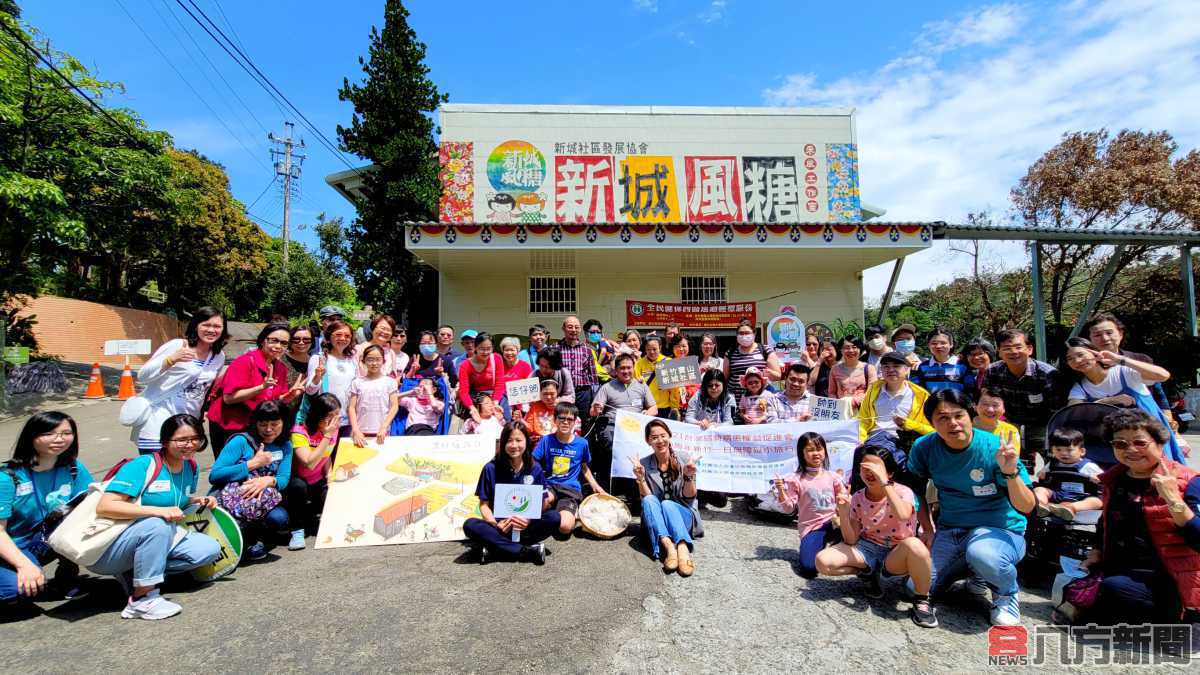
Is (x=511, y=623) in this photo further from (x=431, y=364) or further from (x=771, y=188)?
(x=771, y=188)

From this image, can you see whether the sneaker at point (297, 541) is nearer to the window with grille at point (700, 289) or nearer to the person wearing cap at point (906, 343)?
the person wearing cap at point (906, 343)

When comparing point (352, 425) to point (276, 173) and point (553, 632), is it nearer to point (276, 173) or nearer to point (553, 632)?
point (553, 632)

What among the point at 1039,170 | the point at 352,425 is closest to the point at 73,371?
the point at 352,425

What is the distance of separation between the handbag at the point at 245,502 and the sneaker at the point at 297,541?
1.31 feet

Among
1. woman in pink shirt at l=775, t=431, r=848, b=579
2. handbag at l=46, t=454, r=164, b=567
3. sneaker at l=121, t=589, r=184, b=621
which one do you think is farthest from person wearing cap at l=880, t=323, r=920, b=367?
handbag at l=46, t=454, r=164, b=567

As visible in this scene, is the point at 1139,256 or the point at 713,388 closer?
the point at 713,388

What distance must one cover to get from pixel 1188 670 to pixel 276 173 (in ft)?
130

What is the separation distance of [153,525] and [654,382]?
4101mm

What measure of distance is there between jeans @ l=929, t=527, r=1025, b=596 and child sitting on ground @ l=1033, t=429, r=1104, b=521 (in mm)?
313

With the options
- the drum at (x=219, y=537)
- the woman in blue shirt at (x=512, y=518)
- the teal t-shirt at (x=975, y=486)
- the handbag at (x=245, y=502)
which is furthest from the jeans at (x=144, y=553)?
the teal t-shirt at (x=975, y=486)

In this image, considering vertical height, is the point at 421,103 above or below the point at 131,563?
above

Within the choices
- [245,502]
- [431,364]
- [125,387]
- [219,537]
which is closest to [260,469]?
[245,502]

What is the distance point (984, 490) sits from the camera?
3.18 m

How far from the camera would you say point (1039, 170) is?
15.2m
